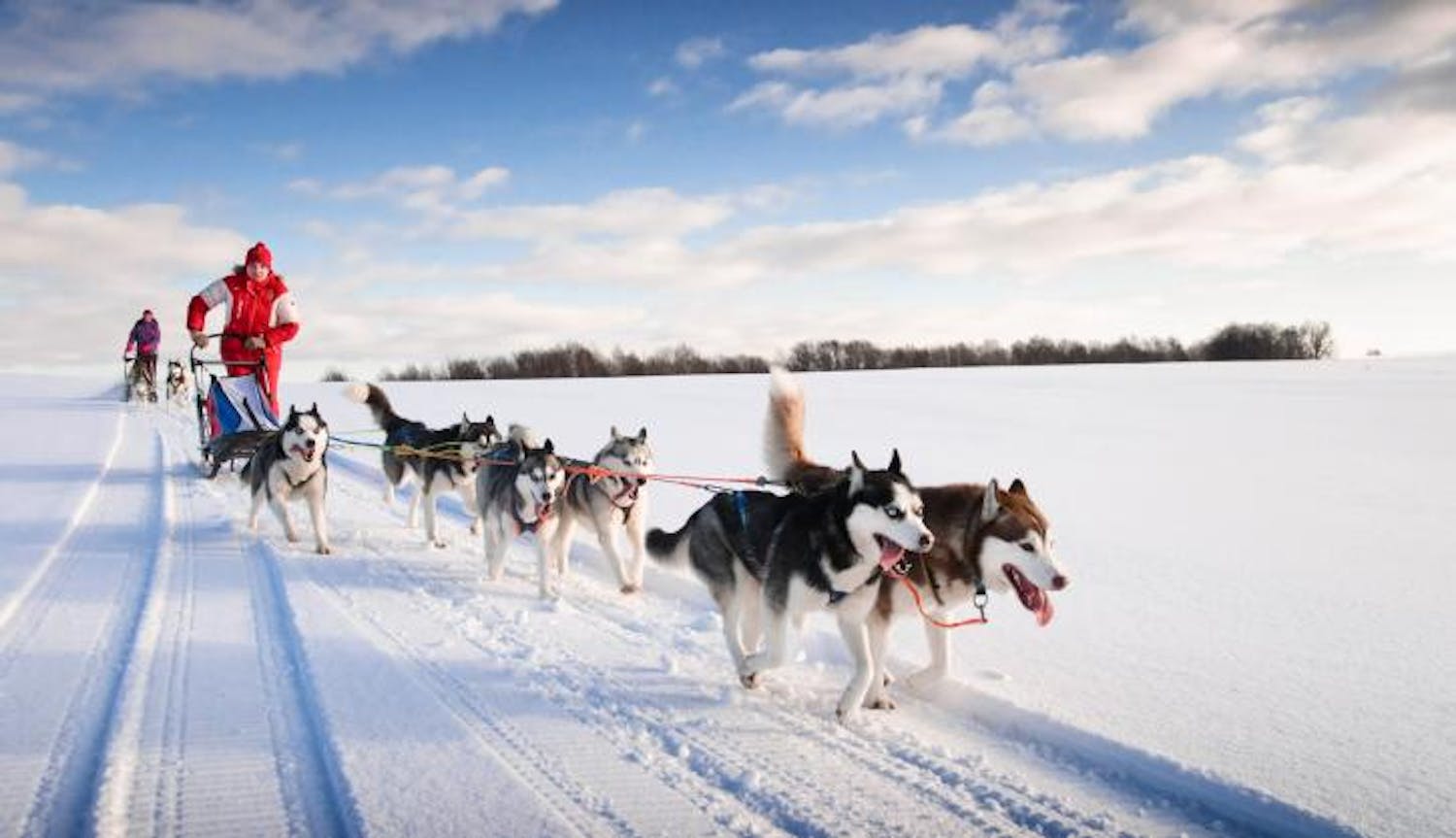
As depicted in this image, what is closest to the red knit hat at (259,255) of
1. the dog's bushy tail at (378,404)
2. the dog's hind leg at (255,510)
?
the dog's bushy tail at (378,404)

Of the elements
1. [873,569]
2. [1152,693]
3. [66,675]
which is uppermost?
[873,569]

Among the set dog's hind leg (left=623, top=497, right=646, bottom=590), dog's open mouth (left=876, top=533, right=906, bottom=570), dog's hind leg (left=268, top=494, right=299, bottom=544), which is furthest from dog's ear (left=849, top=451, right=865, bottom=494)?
dog's hind leg (left=268, top=494, right=299, bottom=544)

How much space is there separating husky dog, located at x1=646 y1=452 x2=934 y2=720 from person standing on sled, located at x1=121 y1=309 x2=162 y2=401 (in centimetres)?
1762

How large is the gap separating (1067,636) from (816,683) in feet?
4.48

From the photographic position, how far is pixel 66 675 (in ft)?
10.8

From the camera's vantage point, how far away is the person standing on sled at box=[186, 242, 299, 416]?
24.7 feet

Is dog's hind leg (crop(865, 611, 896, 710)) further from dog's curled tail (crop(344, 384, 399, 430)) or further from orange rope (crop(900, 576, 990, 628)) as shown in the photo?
dog's curled tail (crop(344, 384, 399, 430))

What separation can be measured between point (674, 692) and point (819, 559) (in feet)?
2.68

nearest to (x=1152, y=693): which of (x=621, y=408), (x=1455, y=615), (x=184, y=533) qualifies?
(x=1455, y=615)

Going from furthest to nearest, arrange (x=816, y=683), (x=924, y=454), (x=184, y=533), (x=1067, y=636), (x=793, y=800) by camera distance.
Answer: (x=924, y=454) < (x=184, y=533) < (x=1067, y=636) < (x=816, y=683) < (x=793, y=800)

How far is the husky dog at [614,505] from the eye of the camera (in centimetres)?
526

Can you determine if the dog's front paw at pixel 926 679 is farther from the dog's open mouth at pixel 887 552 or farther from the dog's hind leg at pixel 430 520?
the dog's hind leg at pixel 430 520

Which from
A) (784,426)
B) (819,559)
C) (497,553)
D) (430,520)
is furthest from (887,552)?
(430,520)

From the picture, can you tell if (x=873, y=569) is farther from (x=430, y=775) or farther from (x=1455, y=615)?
(x=1455, y=615)
